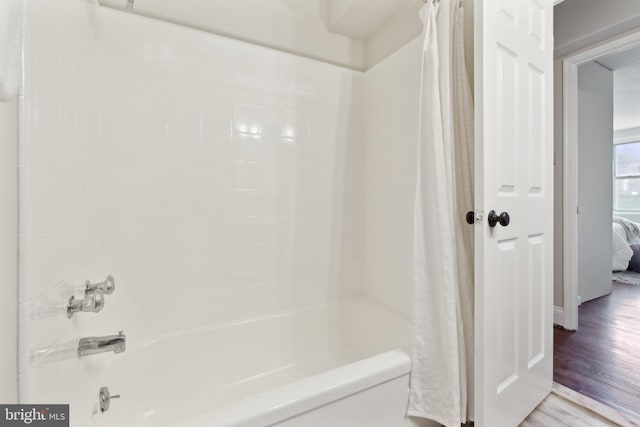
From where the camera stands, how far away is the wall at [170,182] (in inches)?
34.5

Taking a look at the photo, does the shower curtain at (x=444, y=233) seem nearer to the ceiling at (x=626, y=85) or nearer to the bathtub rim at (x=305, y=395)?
the bathtub rim at (x=305, y=395)

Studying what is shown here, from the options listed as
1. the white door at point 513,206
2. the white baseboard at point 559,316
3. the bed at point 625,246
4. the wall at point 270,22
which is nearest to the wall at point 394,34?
the wall at point 270,22

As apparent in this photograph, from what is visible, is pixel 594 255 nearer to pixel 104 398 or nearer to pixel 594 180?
pixel 594 180

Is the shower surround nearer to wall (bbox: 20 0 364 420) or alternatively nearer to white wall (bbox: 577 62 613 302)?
wall (bbox: 20 0 364 420)

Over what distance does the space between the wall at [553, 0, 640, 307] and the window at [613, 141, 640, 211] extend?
512 cm

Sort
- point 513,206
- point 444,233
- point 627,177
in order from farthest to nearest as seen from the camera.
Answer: point 627,177 → point 513,206 → point 444,233

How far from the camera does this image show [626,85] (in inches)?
150

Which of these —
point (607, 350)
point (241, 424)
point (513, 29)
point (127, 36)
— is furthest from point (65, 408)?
point (607, 350)

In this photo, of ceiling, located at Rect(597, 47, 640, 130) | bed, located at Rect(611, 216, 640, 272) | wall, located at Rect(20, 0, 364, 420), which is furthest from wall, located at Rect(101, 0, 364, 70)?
bed, located at Rect(611, 216, 640, 272)

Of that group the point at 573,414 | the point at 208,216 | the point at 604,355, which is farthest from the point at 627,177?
the point at 208,216

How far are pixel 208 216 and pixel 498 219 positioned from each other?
1357 mm

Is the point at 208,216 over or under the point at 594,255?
over

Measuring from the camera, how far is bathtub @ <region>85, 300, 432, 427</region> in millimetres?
980

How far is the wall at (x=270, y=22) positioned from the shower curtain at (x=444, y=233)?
771mm
